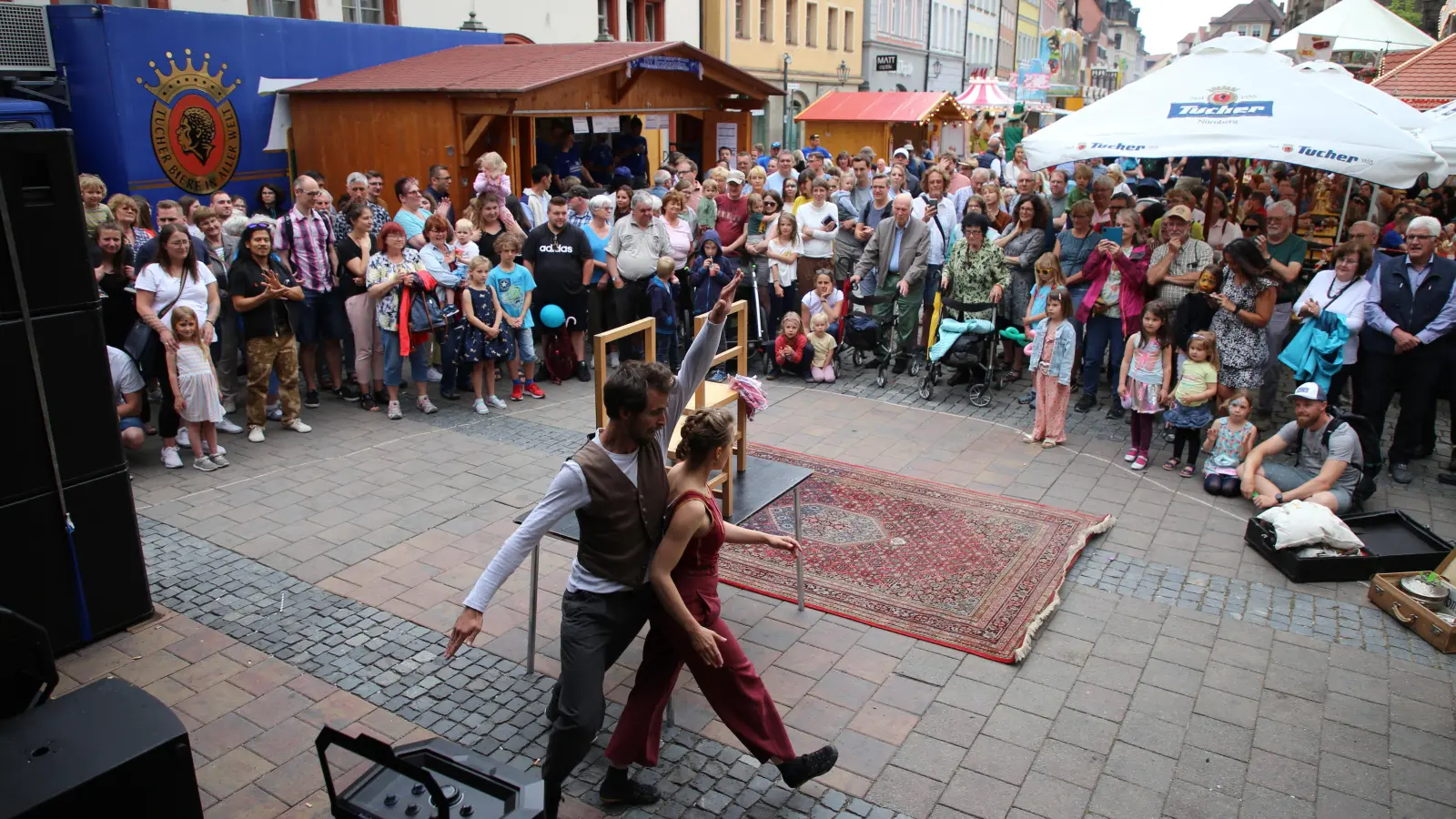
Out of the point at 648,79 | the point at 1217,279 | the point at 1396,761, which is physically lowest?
the point at 1396,761

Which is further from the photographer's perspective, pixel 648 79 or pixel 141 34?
pixel 648 79

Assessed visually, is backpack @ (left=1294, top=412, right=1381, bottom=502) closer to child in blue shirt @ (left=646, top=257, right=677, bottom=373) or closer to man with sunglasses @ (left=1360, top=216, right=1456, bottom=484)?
man with sunglasses @ (left=1360, top=216, right=1456, bottom=484)

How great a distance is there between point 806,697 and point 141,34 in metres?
10.7

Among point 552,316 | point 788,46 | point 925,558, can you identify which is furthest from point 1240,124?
point 788,46

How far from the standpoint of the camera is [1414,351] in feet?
26.7

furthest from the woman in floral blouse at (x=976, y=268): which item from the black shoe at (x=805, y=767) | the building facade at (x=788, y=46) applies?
the building facade at (x=788, y=46)

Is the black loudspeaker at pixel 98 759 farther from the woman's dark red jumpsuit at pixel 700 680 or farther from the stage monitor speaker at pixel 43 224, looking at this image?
the stage monitor speaker at pixel 43 224

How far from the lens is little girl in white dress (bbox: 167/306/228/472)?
7.56m

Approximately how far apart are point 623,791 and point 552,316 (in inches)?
252

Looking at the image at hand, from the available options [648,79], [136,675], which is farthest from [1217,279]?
[648,79]

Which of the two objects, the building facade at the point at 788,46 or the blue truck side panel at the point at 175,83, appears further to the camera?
the building facade at the point at 788,46

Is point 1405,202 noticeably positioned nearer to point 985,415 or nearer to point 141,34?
point 985,415

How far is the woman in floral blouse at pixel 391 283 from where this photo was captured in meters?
9.05

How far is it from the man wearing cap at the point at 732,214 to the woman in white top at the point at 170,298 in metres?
5.26
